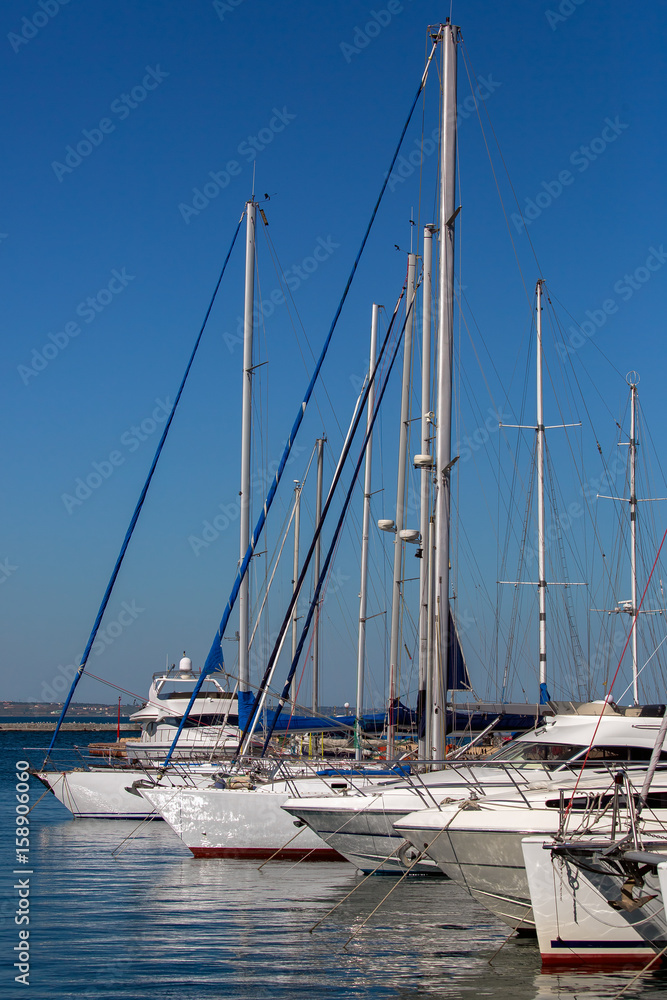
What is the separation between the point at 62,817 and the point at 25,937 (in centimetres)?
1973

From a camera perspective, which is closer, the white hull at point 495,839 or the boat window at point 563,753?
the white hull at point 495,839

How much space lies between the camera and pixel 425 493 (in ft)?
67.7

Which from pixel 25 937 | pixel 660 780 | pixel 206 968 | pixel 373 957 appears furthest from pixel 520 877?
pixel 25 937

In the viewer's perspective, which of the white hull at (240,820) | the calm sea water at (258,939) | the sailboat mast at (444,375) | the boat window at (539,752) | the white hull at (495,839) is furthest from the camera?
the white hull at (240,820)

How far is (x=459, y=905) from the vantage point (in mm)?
16516

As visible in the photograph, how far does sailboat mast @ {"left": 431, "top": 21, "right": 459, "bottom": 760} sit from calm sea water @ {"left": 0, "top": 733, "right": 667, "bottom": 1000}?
11.3 feet

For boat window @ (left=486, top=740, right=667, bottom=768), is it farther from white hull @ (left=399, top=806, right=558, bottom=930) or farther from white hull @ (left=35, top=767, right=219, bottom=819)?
white hull @ (left=35, top=767, right=219, bottom=819)

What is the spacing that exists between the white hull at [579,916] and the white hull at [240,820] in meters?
9.03

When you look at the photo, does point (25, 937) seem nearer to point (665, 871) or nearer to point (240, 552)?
point (665, 871)

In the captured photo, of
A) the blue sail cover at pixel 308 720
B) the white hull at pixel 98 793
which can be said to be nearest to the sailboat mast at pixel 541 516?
the blue sail cover at pixel 308 720

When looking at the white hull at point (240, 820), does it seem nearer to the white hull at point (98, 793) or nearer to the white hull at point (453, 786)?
the white hull at point (453, 786)

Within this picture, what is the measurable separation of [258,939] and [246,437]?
17.2 meters

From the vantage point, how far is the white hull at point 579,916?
11.4 m

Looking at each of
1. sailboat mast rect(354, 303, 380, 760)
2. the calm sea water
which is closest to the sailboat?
the calm sea water
